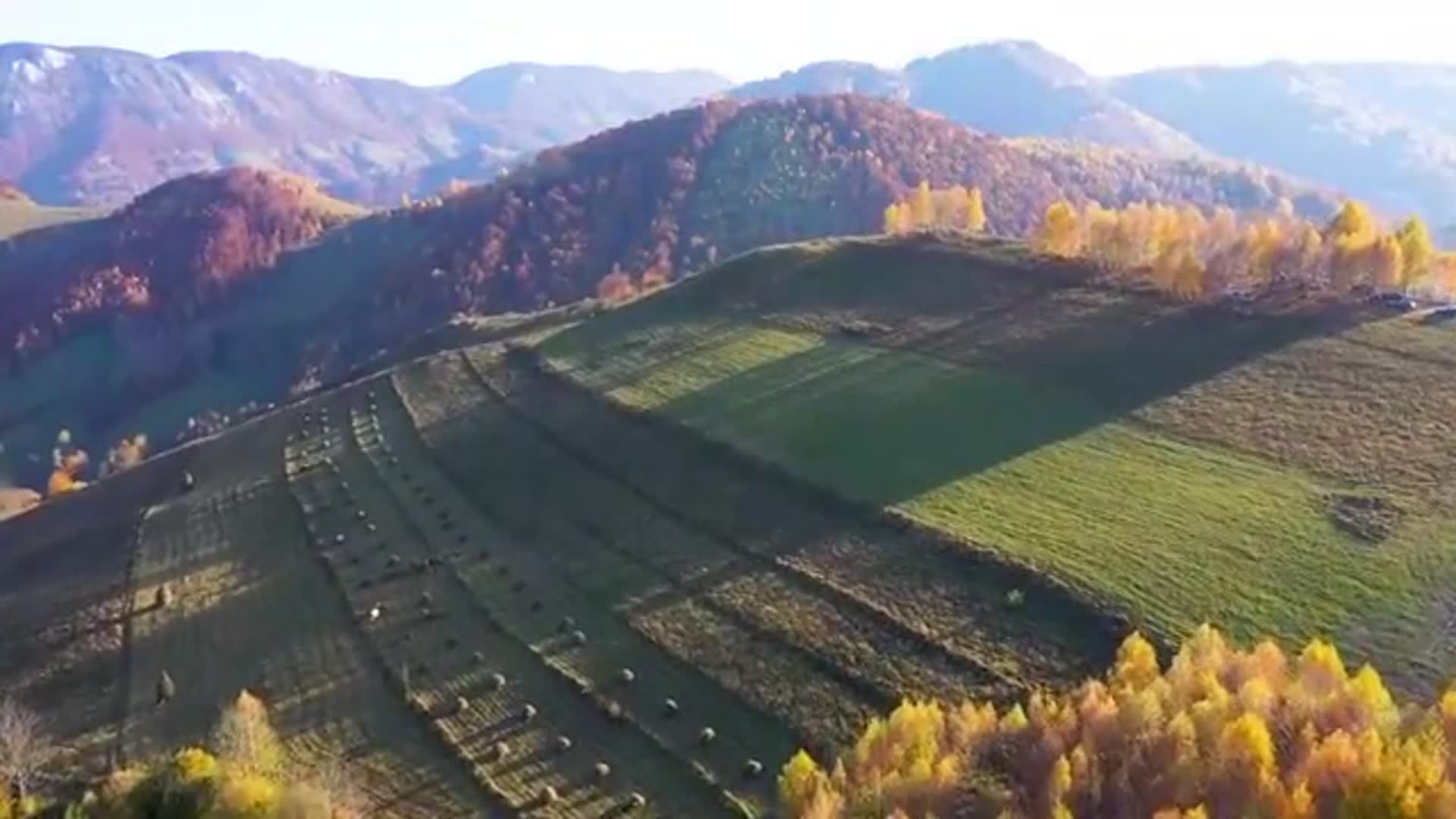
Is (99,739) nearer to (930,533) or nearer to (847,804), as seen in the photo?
(847,804)

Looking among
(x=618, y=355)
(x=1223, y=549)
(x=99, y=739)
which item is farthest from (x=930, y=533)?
(x=618, y=355)

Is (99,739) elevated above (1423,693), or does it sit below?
below

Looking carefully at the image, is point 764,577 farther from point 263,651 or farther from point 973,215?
point 973,215

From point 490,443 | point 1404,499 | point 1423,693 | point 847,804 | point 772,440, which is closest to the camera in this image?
point 847,804

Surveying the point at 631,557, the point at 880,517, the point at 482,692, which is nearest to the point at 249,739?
the point at 482,692

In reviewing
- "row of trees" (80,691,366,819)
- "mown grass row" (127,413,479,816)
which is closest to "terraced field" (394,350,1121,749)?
"mown grass row" (127,413,479,816)

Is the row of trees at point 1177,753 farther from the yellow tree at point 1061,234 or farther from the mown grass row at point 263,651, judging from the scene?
the yellow tree at point 1061,234

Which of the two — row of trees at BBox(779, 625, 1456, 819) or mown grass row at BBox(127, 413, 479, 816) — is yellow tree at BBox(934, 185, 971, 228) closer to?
mown grass row at BBox(127, 413, 479, 816)
